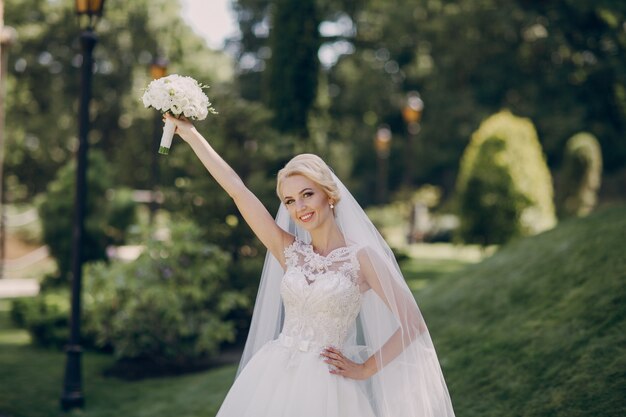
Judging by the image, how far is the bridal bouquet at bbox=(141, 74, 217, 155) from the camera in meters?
4.23

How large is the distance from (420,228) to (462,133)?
5.95 meters

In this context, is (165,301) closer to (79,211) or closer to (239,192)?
(79,211)

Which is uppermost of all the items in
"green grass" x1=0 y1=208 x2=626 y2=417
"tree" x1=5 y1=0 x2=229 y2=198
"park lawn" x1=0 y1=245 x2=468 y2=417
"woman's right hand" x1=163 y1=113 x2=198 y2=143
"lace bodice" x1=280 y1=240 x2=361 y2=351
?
"tree" x1=5 y1=0 x2=229 y2=198

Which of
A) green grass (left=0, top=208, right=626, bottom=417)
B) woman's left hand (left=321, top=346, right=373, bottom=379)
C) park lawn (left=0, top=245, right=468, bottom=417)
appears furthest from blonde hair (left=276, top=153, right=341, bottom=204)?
park lawn (left=0, top=245, right=468, bottom=417)

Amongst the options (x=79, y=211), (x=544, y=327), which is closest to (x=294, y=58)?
(x=79, y=211)

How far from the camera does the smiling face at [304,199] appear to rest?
406 cm

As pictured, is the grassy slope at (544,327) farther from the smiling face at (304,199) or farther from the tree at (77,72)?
the tree at (77,72)

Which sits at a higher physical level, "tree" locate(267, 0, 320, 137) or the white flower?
"tree" locate(267, 0, 320, 137)

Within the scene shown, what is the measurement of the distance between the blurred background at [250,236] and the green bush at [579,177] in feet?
0.36

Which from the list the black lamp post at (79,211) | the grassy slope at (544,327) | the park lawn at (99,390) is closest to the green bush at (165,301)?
the park lawn at (99,390)

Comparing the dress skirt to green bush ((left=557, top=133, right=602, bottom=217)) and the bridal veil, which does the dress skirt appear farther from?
green bush ((left=557, top=133, right=602, bottom=217))

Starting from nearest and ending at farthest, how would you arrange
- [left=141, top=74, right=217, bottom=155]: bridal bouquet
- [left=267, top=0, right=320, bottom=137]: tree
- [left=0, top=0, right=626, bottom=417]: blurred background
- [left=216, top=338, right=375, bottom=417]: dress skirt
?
[left=216, top=338, right=375, bottom=417]: dress skirt, [left=141, top=74, right=217, bottom=155]: bridal bouquet, [left=0, top=0, right=626, bottom=417]: blurred background, [left=267, top=0, right=320, bottom=137]: tree

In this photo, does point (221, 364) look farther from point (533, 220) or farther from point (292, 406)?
point (533, 220)

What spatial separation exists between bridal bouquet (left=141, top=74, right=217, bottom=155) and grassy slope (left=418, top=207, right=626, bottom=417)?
3828 mm
